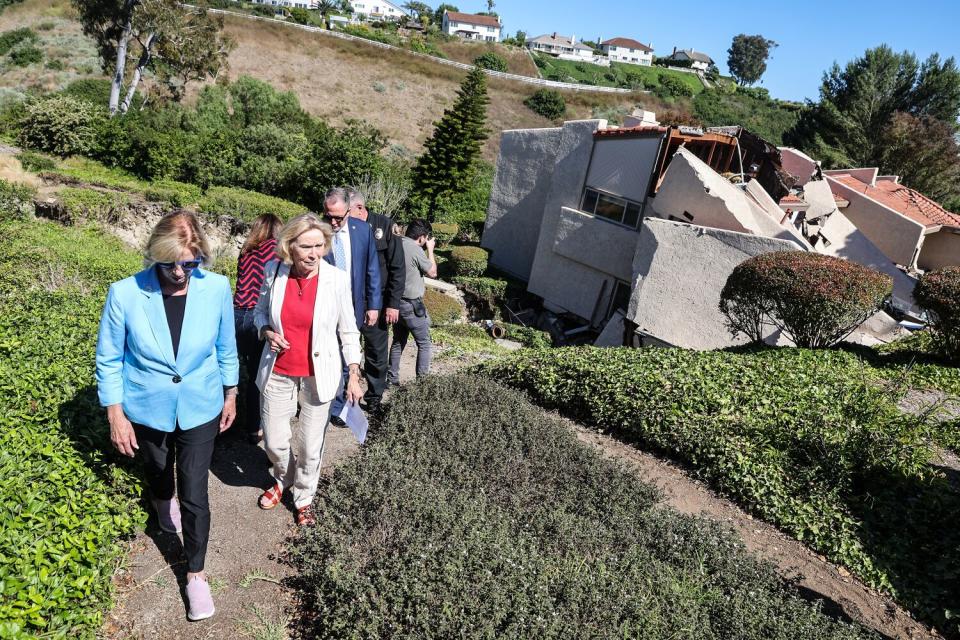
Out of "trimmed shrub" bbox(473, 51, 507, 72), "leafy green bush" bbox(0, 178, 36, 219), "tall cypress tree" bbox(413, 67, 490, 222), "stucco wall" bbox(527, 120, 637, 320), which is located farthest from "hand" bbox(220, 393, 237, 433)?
"trimmed shrub" bbox(473, 51, 507, 72)

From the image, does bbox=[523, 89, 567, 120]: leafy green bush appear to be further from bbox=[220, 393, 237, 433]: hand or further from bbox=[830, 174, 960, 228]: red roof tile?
bbox=[220, 393, 237, 433]: hand

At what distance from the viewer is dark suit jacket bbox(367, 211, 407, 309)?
5.12 metres

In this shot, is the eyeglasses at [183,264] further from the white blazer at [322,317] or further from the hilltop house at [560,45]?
the hilltop house at [560,45]

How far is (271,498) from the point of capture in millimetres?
4035

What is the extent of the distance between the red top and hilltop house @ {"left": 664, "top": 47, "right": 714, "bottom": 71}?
98.0 meters

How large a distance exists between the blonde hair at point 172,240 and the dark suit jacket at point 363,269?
6.08 feet

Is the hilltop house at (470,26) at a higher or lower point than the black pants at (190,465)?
higher

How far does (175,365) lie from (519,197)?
Result: 18.2 m

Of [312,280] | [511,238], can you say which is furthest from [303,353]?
[511,238]

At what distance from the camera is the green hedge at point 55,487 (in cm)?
251

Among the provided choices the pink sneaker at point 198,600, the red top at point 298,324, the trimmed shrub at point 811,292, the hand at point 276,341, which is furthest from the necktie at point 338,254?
the trimmed shrub at point 811,292

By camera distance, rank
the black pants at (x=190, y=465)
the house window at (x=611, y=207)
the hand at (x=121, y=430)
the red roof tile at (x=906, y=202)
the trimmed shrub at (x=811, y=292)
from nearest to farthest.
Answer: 1. the hand at (x=121, y=430)
2. the black pants at (x=190, y=465)
3. the trimmed shrub at (x=811, y=292)
4. the house window at (x=611, y=207)
5. the red roof tile at (x=906, y=202)

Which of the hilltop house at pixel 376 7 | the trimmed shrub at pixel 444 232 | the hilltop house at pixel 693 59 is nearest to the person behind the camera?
the trimmed shrub at pixel 444 232

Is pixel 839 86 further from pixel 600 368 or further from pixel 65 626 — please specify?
pixel 65 626
